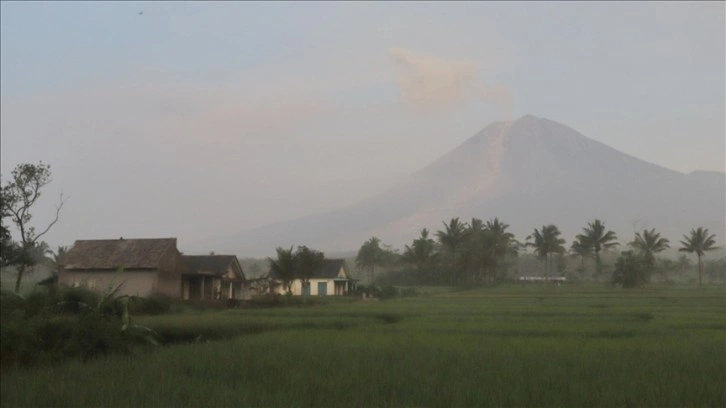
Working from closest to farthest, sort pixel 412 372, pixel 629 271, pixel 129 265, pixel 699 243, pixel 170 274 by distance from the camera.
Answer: pixel 412 372, pixel 129 265, pixel 170 274, pixel 629 271, pixel 699 243

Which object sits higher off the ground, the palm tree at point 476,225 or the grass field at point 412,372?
the palm tree at point 476,225

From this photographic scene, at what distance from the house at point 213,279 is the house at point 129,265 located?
1.33 m

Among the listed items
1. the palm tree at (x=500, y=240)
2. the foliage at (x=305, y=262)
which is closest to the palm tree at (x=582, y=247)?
the palm tree at (x=500, y=240)

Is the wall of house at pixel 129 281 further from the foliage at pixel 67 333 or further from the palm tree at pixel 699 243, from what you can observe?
the palm tree at pixel 699 243

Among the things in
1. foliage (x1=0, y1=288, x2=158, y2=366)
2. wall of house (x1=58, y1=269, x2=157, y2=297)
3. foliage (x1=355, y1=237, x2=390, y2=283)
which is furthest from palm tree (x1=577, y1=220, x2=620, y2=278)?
foliage (x1=0, y1=288, x2=158, y2=366)

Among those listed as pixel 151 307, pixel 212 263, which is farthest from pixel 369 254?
pixel 151 307

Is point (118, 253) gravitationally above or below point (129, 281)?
above

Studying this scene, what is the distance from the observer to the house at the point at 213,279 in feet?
108

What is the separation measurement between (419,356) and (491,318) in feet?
28.9

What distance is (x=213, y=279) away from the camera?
114ft

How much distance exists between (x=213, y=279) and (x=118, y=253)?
5.40m

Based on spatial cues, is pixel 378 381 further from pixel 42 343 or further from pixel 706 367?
pixel 42 343

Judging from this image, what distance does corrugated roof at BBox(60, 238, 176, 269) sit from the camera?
29391 millimetres

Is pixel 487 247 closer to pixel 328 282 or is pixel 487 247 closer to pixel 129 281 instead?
pixel 328 282
